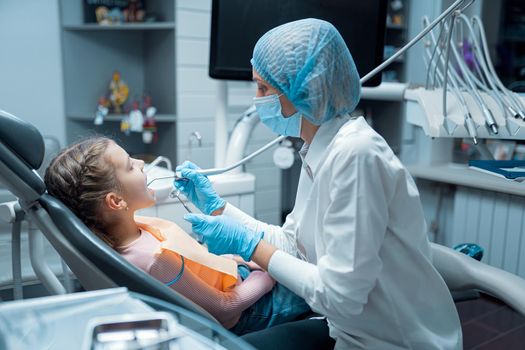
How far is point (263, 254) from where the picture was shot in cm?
109

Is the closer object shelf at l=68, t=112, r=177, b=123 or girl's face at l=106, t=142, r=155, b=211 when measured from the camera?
girl's face at l=106, t=142, r=155, b=211

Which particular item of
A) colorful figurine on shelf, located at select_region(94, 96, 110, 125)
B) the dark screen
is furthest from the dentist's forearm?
colorful figurine on shelf, located at select_region(94, 96, 110, 125)

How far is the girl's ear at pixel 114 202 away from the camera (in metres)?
1.13

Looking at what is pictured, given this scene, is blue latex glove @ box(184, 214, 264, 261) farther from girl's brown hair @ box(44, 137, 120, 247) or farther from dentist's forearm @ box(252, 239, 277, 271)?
girl's brown hair @ box(44, 137, 120, 247)

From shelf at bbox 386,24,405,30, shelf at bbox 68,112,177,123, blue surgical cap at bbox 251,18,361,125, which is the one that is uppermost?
shelf at bbox 386,24,405,30

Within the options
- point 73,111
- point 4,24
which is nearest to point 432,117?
point 73,111

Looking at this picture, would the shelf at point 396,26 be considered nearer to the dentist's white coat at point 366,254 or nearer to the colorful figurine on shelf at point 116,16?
the colorful figurine on shelf at point 116,16

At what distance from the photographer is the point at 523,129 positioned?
1.54 meters

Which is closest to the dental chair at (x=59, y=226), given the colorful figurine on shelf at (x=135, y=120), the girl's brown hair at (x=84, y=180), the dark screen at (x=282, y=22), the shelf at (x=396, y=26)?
the girl's brown hair at (x=84, y=180)

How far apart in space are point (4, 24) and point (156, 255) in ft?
6.57

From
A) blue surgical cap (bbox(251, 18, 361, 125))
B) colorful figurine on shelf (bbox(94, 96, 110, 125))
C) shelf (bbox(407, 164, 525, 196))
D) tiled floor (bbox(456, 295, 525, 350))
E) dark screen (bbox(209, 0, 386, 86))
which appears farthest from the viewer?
colorful figurine on shelf (bbox(94, 96, 110, 125))

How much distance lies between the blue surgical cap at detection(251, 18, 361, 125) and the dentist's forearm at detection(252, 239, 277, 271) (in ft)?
1.01

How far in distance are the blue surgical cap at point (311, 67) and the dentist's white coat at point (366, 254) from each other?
68 millimetres

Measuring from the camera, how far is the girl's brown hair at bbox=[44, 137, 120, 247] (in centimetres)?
109
